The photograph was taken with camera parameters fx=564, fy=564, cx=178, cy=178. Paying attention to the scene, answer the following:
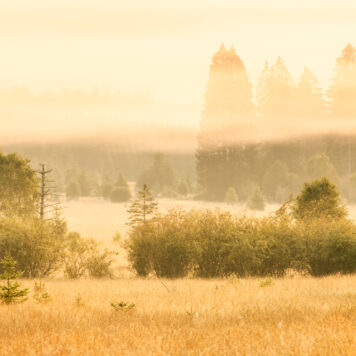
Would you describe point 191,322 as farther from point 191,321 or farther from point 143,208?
point 143,208

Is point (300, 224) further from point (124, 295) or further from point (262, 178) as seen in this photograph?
point (262, 178)

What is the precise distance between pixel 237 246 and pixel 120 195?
53.4 meters

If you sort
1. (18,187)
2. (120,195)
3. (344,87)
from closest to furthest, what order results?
1. (18,187)
2. (120,195)
3. (344,87)

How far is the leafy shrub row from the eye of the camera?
63.6 feet

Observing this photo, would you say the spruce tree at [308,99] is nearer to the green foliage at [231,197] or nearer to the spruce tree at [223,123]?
the spruce tree at [223,123]

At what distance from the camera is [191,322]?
398 inches

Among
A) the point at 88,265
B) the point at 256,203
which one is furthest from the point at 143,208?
the point at 256,203

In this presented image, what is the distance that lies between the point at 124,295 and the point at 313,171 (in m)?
55.0

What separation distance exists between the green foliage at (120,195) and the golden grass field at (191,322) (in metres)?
56.2

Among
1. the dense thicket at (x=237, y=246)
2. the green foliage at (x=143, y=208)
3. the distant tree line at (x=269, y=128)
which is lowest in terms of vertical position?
the dense thicket at (x=237, y=246)

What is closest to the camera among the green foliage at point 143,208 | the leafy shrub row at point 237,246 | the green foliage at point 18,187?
the leafy shrub row at point 237,246

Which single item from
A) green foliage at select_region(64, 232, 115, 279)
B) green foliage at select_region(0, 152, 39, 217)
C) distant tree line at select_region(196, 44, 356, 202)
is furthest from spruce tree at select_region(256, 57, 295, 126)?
green foliage at select_region(64, 232, 115, 279)

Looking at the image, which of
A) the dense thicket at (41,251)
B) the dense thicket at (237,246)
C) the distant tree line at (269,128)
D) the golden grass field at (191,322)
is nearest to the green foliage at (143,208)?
the dense thicket at (41,251)

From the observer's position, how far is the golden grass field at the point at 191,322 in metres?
7.80
